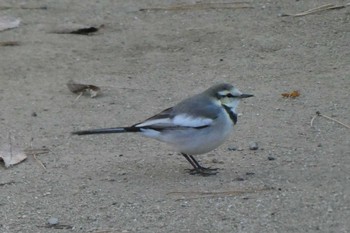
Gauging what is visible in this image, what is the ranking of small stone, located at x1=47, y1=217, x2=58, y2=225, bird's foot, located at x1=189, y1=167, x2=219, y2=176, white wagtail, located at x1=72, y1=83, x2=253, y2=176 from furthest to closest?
bird's foot, located at x1=189, y1=167, x2=219, y2=176 → white wagtail, located at x1=72, y1=83, x2=253, y2=176 → small stone, located at x1=47, y1=217, x2=58, y2=225

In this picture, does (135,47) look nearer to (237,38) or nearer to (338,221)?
(237,38)

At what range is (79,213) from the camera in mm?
5902

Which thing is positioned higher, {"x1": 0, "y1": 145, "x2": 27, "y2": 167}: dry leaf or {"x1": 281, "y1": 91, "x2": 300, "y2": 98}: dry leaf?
{"x1": 281, "y1": 91, "x2": 300, "y2": 98}: dry leaf

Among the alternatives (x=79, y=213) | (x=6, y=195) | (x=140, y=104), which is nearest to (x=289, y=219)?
(x=79, y=213)

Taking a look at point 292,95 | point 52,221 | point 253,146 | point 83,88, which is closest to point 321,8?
point 292,95

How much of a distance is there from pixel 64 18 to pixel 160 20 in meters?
0.95

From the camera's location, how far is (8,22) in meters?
9.90

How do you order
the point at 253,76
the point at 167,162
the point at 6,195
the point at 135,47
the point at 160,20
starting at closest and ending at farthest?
the point at 6,195 → the point at 167,162 → the point at 253,76 → the point at 135,47 → the point at 160,20

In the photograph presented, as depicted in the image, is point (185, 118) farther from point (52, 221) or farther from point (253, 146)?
point (52, 221)

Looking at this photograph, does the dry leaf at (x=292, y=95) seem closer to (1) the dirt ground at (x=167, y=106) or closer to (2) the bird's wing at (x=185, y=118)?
(1) the dirt ground at (x=167, y=106)

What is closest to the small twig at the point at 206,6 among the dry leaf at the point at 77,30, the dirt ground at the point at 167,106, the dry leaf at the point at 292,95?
the dirt ground at the point at 167,106

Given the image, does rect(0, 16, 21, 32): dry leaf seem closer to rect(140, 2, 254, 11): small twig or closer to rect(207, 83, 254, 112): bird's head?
rect(140, 2, 254, 11): small twig

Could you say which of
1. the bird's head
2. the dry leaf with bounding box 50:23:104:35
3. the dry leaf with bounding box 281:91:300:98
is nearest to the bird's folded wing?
the bird's head

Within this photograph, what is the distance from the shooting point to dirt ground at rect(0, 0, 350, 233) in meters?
5.83
